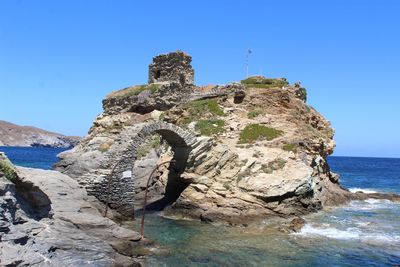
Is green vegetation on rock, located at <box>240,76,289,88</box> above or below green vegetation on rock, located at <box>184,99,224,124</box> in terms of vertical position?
above

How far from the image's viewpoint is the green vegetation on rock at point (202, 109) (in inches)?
1562

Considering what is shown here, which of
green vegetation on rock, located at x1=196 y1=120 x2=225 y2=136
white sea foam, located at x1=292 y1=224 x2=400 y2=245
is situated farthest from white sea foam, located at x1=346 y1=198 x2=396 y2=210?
green vegetation on rock, located at x1=196 y1=120 x2=225 y2=136

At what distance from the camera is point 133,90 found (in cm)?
4731

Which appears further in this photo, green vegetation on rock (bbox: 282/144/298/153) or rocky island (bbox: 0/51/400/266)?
green vegetation on rock (bbox: 282/144/298/153)

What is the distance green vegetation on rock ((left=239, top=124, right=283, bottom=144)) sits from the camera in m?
35.2

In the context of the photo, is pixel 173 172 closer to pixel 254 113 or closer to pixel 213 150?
pixel 213 150

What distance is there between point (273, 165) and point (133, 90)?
70.2 feet

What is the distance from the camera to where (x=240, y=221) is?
26922 millimetres

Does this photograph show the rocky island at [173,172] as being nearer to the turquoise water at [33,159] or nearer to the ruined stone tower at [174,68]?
the ruined stone tower at [174,68]

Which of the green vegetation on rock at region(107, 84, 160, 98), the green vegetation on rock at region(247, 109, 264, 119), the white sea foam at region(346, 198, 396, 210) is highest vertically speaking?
the green vegetation on rock at region(107, 84, 160, 98)

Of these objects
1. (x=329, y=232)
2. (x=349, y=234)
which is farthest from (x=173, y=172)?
(x=349, y=234)

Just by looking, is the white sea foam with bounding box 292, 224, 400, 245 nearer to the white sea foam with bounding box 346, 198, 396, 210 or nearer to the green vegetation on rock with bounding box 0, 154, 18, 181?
the white sea foam with bounding box 346, 198, 396, 210

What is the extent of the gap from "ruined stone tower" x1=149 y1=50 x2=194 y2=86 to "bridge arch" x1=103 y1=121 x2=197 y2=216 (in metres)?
15.1

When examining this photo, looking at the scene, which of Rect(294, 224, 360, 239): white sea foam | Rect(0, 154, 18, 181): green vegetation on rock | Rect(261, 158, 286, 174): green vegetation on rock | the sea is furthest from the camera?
Rect(261, 158, 286, 174): green vegetation on rock
